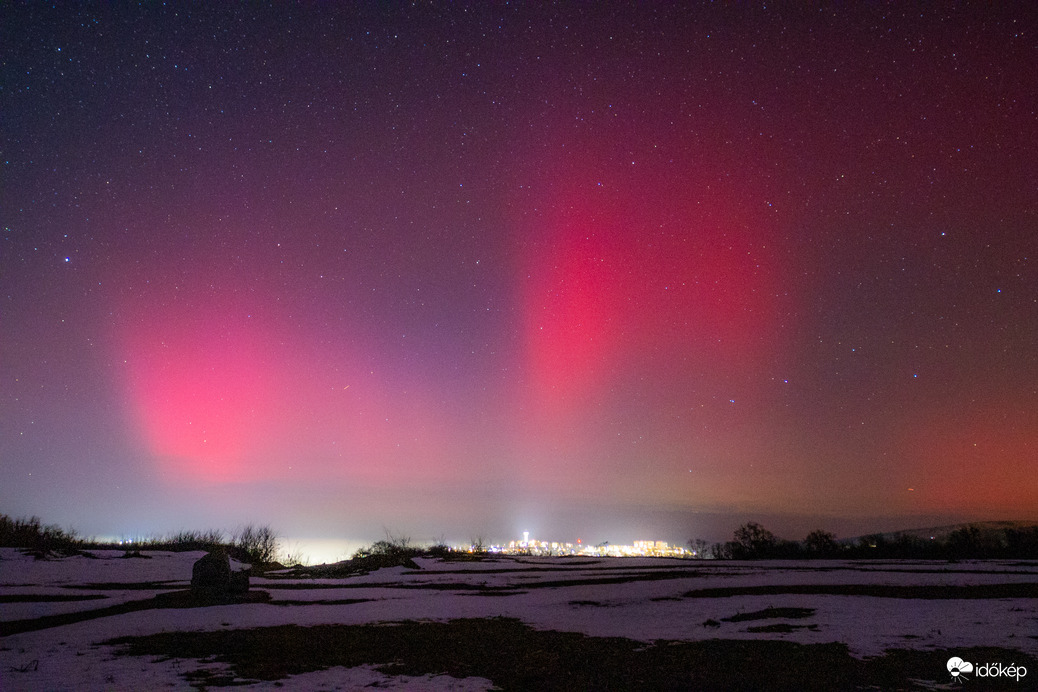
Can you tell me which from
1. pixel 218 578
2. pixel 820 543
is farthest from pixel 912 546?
pixel 218 578

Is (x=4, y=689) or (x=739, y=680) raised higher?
(x=4, y=689)

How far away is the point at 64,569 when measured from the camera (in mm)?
14984

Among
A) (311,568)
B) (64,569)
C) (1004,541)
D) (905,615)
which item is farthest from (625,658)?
(1004,541)

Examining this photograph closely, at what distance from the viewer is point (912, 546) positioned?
2492cm

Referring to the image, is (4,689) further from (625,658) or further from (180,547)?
(180,547)

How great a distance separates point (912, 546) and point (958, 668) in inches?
916

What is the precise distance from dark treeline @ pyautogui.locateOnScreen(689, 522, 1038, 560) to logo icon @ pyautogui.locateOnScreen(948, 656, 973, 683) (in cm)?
1959

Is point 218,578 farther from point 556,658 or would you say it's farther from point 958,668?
point 958,668

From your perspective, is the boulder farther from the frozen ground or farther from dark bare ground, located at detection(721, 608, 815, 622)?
dark bare ground, located at detection(721, 608, 815, 622)

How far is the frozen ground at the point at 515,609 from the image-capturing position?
6234 millimetres

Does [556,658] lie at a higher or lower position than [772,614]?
higher

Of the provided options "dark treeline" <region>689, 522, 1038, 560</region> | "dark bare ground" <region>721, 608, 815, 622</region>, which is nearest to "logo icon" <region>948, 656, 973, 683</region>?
"dark bare ground" <region>721, 608, 815, 622</region>

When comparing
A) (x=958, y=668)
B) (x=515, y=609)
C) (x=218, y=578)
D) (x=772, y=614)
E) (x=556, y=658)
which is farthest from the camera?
(x=218, y=578)

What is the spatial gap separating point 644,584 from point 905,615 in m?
6.56
